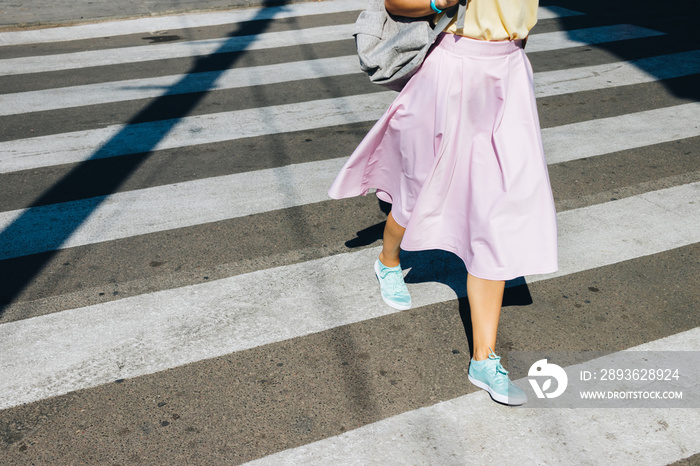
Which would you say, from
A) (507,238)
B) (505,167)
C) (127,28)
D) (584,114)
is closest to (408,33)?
(505,167)

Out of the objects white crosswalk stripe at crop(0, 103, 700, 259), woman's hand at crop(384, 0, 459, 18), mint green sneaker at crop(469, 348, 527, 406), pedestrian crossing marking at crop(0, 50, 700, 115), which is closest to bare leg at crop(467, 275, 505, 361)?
mint green sneaker at crop(469, 348, 527, 406)

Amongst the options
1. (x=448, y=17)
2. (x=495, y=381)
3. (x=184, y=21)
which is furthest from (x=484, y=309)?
(x=184, y=21)

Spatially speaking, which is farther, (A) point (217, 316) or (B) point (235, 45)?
(B) point (235, 45)

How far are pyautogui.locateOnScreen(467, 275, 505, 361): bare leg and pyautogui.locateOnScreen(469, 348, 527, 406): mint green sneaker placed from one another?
34 millimetres

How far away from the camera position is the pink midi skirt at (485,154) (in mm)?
2656

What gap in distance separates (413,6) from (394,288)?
137 centimetres

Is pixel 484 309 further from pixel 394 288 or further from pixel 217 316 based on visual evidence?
pixel 217 316

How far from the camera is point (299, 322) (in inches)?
128

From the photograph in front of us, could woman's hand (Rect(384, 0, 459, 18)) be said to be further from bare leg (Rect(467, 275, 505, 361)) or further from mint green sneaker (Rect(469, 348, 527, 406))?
mint green sneaker (Rect(469, 348, 527, 406))

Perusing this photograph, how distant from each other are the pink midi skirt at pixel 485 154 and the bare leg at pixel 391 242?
325mm

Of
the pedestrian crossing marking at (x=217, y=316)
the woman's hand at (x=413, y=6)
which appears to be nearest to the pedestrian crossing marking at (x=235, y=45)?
the pedestrian crossing marking at (x=217, y=316)

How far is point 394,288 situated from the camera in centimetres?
337

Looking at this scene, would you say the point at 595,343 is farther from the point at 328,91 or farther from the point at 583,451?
the point at 328,91

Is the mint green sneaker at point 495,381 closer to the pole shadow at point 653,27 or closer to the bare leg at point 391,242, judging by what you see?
the bare leg at point 391,242
